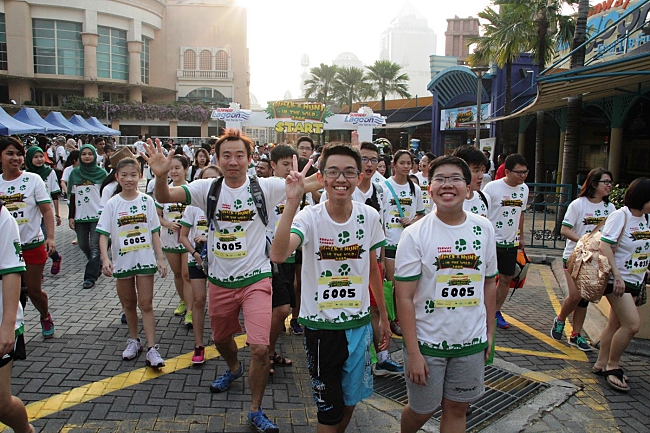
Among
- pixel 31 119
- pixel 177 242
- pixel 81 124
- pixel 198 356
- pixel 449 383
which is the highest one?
pixel 81 124

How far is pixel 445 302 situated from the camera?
3.03m

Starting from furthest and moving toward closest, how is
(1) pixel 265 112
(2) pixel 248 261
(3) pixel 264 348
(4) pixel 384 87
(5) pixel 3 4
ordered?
(5) pixel 3 4 → (4) pixel 384 87 → (1) pixel 265 112 → (2) pixel 248 261 → (3) pixel 264 348

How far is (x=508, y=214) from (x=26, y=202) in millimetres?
5240

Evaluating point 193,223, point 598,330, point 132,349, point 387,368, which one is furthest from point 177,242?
point 598,330

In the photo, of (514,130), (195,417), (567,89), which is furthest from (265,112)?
(195,417)

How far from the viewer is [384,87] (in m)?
41.0

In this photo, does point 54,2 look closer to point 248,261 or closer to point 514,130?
point 514,130

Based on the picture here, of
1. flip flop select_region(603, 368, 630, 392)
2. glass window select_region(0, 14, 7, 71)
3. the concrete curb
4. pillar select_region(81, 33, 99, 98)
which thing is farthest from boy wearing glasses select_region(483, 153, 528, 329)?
→ glass window select_region(0, 14, 7, 71)

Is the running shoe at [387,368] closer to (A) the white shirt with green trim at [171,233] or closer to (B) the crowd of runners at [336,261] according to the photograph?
(B) the crowd of runners at [336,261]

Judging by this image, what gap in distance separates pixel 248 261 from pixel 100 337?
2.53 meters

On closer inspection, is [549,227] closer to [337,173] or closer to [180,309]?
[180,309]

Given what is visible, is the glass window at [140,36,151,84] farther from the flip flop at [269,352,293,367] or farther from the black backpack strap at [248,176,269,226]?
the black backpack strap at [248,176,269,226]

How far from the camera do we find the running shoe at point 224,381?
174 inches

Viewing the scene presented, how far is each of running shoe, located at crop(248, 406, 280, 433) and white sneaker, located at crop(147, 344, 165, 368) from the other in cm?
134
